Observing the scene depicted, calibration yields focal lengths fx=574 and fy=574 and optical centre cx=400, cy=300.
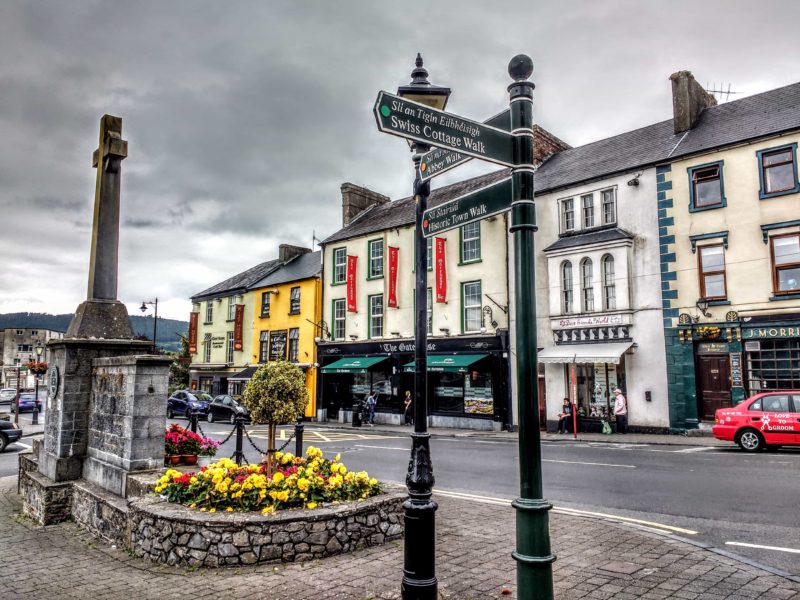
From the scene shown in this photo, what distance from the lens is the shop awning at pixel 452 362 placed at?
25.3 m

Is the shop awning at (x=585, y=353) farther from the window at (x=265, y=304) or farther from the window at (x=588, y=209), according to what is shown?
the window at (x=265, y=304)

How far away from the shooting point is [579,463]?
13.5 meters

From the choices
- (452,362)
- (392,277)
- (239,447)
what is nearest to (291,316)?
(392,277)

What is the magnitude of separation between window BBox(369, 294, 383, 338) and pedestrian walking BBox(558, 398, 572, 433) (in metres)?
11.4

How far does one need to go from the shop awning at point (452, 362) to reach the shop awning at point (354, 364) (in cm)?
394

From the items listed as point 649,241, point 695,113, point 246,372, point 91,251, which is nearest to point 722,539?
point 91,251

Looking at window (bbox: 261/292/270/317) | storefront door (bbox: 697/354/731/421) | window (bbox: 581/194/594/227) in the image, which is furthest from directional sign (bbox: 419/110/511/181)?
window (bbox: 261/292/270/317)

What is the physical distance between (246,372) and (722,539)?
33948 mm

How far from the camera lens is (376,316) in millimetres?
30922

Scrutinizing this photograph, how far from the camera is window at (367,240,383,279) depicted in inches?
1228

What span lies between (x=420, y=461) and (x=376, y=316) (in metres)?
26.4

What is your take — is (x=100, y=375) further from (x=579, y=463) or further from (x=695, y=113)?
(x=695, y=113)

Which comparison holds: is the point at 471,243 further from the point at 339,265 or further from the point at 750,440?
the point at 750,440

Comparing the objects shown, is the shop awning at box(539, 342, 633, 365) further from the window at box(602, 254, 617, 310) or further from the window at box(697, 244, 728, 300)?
the window at box(697, 244, 728, 300)
